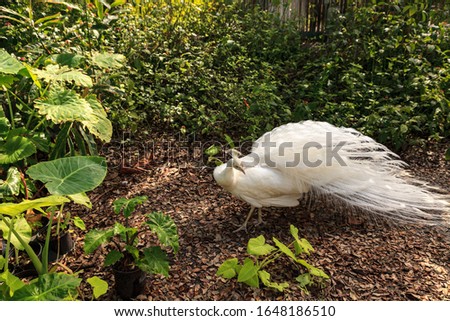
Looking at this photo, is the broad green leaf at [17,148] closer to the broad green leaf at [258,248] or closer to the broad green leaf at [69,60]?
the broad green leaf at [69,60]

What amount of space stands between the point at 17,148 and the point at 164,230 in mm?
1024

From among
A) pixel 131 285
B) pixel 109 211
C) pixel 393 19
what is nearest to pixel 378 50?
pixel 393 19

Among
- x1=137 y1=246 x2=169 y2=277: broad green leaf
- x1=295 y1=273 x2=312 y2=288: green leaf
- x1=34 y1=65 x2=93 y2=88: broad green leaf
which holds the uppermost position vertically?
x1=34 y1=65 x2=93 y2=88: broad green leaf

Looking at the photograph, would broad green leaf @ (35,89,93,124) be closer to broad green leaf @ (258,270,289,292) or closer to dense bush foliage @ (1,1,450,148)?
dense bush foliage @ (1,1,450,148)

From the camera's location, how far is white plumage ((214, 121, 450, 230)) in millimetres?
2975

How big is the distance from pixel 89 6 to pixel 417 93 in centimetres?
322

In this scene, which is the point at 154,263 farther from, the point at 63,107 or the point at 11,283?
the point at 63,107

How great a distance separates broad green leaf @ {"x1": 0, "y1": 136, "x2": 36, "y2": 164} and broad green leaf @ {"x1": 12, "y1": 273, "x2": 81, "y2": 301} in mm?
840

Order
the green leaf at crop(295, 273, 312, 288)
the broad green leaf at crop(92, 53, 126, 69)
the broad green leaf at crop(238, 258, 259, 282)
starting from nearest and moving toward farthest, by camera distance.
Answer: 1. the broad green leaf at crop(238, 258, 259, 282)
2. the green leaf at crop(295, 273, 312, 288)
3. the broad green leaf at crop(92, 53, 126, 69)

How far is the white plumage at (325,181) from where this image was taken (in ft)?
9.76

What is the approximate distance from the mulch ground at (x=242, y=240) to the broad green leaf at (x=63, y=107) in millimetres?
913

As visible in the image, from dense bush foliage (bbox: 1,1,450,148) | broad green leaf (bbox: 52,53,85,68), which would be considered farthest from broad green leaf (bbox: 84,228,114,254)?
dense bush foliage (bbox: 1,1,450,148)

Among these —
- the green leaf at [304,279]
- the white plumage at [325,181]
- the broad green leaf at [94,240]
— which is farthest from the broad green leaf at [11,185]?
the green leaf at [304,279]

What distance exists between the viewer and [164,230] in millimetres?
2379
